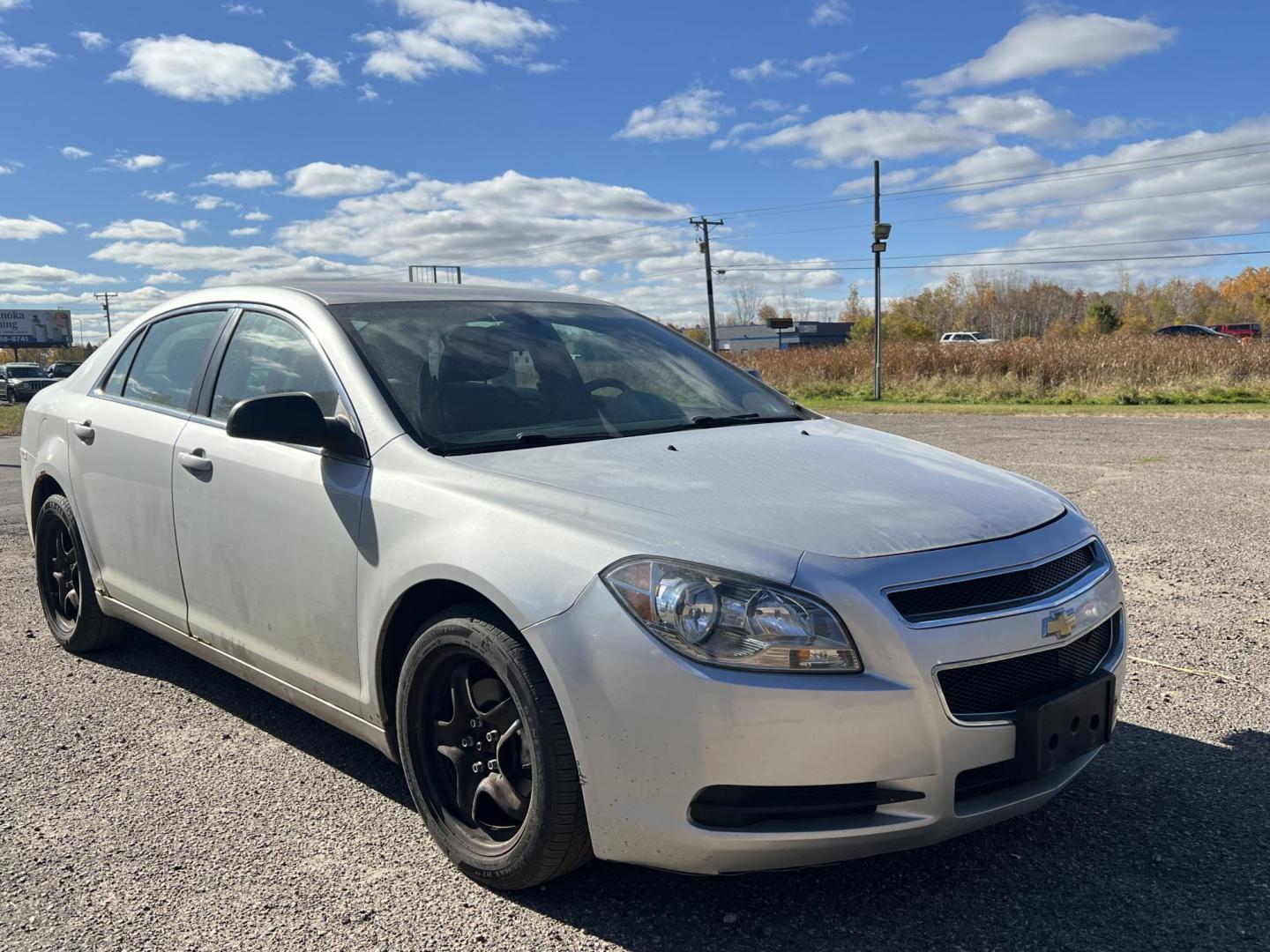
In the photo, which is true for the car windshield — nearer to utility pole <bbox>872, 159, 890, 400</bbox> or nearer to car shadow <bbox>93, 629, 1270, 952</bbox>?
car shadow <bbox>93, 629, 1270, 952</bbox>

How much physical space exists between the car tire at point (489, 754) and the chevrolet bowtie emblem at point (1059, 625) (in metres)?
1.16

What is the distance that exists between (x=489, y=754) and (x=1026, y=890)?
144 centimetres

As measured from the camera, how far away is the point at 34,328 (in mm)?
97812

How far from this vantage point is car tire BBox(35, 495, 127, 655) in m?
4.66

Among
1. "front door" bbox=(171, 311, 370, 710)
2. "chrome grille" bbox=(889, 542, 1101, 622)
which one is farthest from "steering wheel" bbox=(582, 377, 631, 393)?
"chrome grille" bbox=(889, 542, 1101, 622)

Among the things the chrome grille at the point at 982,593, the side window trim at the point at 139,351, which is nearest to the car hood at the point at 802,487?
the chrome grille at the point at 982,593

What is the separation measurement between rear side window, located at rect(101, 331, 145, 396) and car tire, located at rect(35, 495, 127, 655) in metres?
0.55

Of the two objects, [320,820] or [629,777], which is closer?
[629,777]

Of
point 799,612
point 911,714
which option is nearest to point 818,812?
point 911,714

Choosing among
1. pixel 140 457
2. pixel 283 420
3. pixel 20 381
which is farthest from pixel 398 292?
pixel 20 381

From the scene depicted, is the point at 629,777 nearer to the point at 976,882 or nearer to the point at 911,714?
the point at 911,714

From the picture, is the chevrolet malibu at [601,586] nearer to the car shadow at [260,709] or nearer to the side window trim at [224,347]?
the side window trim at [224,347]

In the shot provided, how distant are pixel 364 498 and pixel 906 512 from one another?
1.51m

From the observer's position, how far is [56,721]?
161 inches
